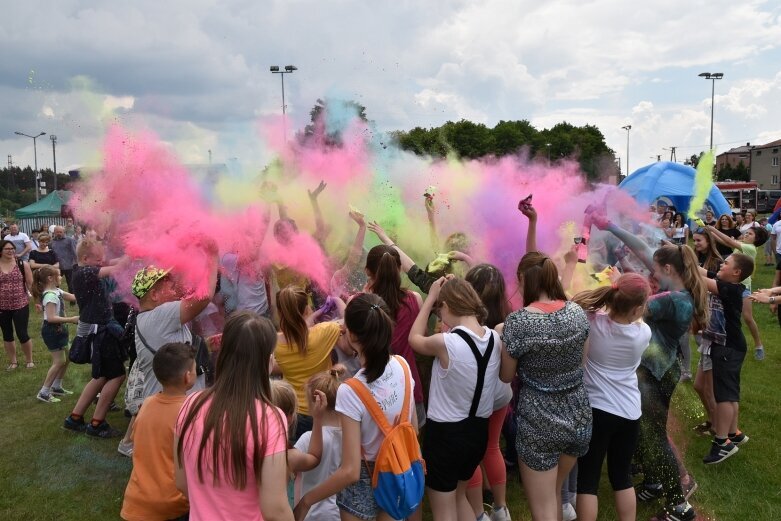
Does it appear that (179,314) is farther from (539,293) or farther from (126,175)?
(539,293)

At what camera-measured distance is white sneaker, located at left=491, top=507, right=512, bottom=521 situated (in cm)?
389

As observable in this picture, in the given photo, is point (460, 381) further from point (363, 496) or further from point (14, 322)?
point (14, 322)

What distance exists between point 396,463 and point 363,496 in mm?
288

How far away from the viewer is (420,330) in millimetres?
3346

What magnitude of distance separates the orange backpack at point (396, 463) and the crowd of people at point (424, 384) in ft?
0.05

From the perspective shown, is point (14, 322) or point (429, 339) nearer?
point (429, 339)

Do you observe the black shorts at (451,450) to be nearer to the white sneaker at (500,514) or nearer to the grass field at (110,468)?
the white sneaker at (500,514)

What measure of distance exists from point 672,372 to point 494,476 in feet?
5.04

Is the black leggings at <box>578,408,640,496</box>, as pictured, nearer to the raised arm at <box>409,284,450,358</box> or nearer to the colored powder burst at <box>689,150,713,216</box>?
the raised arm at <box>409,284,450,358</box>

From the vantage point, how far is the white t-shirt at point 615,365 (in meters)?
3.44

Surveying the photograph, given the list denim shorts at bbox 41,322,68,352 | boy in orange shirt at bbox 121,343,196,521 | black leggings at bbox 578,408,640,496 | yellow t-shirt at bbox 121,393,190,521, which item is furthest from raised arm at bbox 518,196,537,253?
denim shorts at bbox 41,322,68,352

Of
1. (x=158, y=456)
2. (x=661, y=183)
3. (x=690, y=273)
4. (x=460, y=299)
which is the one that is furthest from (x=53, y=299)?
(x=661, y=183)

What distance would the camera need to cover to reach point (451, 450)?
10.5ft

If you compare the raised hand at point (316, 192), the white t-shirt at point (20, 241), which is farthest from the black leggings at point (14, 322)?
the white t-shirt at point (20, 241)
